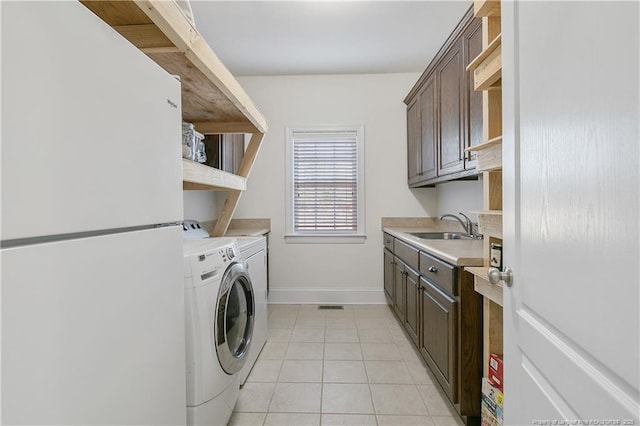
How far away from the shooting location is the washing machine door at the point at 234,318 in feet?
4.88

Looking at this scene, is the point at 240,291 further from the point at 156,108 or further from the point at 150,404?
the point at 156,108

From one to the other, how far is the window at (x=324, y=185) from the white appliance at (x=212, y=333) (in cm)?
→ 213

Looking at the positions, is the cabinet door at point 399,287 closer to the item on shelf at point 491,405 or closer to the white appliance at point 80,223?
the item on shelf at point 491,405

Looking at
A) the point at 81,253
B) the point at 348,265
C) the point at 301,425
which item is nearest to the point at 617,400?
the point at 81,253

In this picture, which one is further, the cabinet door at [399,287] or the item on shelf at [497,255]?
the cabinet door at [399,287]

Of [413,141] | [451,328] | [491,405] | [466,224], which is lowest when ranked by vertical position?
[491,405]

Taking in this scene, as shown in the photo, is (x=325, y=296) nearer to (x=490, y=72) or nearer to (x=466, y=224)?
(x=466, y=224)

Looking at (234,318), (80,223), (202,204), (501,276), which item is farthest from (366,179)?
(80,223)

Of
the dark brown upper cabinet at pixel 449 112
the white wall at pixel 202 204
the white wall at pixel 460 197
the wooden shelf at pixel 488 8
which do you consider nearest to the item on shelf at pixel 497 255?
the dark brown upper cabinet at pixel 449 112

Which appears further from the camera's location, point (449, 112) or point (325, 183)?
point (325, 183)

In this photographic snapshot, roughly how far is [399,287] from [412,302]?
45 centimetres

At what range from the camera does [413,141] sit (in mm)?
3449

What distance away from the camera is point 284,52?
126 inches

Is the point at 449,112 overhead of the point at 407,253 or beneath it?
overhead
